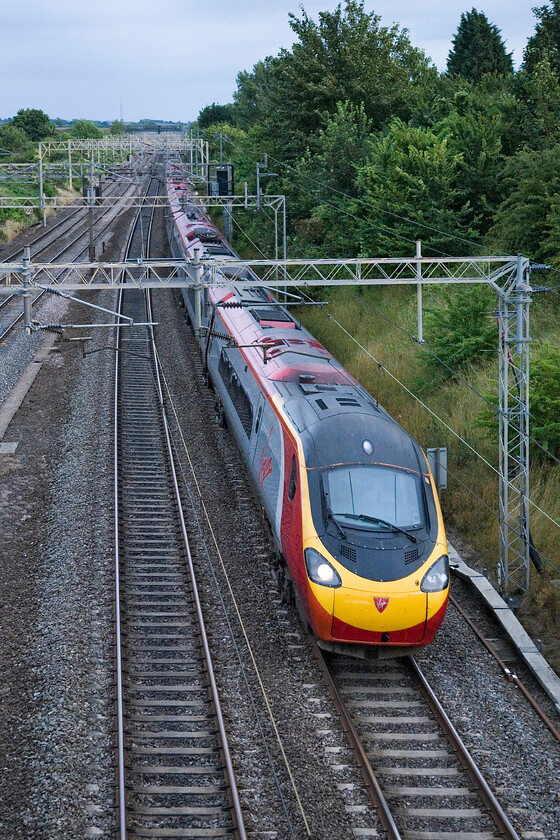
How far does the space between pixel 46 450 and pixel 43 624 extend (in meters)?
8.63

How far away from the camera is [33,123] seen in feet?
383

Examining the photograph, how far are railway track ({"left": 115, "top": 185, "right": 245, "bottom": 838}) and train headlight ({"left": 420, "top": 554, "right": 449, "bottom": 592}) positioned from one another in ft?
9.97

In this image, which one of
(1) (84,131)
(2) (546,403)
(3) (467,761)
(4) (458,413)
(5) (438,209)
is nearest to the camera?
(3) (467,761)

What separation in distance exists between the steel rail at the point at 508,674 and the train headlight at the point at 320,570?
9.59 feet

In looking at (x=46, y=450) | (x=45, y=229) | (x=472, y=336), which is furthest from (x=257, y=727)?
(x=45, y=229)

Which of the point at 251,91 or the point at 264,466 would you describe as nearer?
the point at 264,466

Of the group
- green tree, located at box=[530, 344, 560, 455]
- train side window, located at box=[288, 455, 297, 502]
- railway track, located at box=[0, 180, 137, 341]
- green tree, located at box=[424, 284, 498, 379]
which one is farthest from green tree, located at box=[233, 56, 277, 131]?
train side window, located at box=[288, 455, 297, 502]

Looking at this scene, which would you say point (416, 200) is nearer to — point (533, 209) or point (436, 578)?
point (533, 209)

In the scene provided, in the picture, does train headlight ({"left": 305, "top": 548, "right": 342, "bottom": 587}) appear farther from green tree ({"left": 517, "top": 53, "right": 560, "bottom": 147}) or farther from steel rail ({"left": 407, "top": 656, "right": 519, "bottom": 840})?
green tree ({"left": 517, "top": 53, "right": 560, "bottom": 147})

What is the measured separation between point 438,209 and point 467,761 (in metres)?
26.1

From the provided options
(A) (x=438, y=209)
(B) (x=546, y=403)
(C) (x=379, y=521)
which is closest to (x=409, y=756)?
(C) (x=379, y=521)

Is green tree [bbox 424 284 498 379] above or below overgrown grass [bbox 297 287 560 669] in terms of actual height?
above

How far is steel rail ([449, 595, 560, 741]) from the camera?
11.7 meters

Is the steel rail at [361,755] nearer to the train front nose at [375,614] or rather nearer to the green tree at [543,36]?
the train front nose at [375,614]
